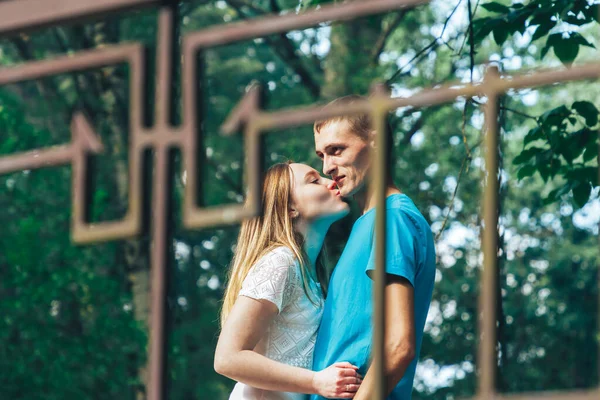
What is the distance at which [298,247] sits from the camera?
3.81 m

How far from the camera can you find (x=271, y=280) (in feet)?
11.8

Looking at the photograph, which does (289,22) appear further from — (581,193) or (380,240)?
(581,193)

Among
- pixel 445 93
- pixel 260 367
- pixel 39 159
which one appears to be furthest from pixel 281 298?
pixel 445 93

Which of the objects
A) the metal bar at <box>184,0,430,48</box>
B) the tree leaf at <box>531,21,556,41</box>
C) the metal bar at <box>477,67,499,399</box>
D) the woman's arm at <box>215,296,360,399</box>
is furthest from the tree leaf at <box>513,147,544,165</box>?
the metal bar at <box>477,67,499,399</box>

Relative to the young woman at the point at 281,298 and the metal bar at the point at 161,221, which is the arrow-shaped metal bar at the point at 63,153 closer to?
the metal bar at the point at 161,221

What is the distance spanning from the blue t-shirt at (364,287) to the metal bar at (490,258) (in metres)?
1.15

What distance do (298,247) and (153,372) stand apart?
150 cm

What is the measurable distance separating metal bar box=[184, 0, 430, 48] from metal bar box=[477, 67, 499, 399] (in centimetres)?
25

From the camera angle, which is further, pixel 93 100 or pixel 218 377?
pixel 218 377

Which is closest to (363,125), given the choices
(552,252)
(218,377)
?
(218,377)

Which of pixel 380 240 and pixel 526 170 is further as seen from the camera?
pixel 526 170

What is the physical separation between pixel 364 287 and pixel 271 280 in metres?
0.28

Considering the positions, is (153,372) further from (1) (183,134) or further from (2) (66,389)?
(2) (66,389)

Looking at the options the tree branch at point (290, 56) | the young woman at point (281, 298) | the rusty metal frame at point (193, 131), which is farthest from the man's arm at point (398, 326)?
the tree branch at point (290, 56)
